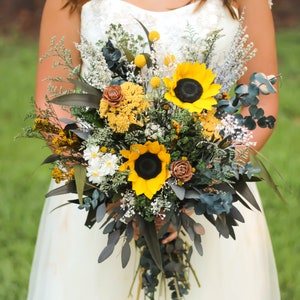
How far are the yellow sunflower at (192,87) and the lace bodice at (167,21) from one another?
0.58m

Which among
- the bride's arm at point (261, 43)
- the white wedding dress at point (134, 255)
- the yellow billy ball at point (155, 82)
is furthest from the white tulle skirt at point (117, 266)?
the yellow billy ball at point (155, 82)

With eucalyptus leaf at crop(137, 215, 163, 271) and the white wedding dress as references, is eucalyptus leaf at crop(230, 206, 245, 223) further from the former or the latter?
the white wedding dress

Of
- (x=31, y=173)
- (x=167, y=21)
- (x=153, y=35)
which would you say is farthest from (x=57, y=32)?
(x=31, y=173)

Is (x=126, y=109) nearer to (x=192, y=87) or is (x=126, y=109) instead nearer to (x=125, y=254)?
(x=192, y=87)

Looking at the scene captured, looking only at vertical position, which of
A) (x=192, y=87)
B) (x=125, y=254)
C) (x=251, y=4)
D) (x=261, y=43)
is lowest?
(x=125, y=254)

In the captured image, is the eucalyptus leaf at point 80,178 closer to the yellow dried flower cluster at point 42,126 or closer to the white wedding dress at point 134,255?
the yellow dried flower cluster at point 42,126

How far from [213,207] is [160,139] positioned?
0.24 m

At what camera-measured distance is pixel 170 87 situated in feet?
7.20

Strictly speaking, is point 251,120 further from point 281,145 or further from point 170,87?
point 281,145

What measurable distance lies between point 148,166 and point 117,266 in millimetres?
749

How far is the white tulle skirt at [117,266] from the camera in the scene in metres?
2.89

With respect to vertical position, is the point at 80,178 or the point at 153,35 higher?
the point at 153,35

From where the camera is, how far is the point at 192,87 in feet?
7.23

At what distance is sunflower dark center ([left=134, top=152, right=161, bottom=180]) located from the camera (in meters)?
2.26
